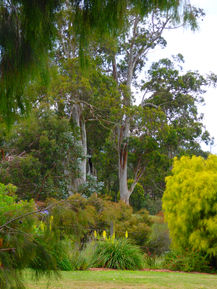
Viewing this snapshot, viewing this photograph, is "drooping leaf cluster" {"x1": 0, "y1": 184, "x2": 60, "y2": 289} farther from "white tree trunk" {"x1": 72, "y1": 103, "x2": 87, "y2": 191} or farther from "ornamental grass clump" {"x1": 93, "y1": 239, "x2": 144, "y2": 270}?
"white tree trunk" {"x1": 72, "y1": 103, "x2": 87, "y2": 191}

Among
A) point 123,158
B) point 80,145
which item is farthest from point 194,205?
point 123,158

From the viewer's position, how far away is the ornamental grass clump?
33.4ft

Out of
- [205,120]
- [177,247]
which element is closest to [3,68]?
[177,247]

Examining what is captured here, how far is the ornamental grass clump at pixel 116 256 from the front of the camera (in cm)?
1020

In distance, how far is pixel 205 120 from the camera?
1045 inches

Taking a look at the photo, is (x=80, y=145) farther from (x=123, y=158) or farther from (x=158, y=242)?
(x=123, y=158)

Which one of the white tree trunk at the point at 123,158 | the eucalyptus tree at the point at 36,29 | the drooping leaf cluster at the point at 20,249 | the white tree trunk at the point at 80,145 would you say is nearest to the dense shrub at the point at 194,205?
the white tree trunk at the point at 80,145

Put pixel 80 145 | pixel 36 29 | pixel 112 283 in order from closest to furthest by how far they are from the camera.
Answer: pixel 36 29, pixel 112 283, pixel 80 145

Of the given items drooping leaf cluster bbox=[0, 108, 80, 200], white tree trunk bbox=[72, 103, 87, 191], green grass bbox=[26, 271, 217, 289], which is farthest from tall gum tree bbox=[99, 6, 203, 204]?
green grass bbox=[26, 271, 217, 289]

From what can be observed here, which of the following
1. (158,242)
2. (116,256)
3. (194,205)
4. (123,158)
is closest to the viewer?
(116,256)

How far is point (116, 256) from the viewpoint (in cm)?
1033

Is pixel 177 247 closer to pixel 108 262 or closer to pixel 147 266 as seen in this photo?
pixel 147 266

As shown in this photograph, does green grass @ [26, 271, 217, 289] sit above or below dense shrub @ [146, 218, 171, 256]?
above

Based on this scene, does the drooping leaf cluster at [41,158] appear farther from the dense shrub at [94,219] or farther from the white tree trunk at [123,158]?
the white tree trunk at [123,158]
